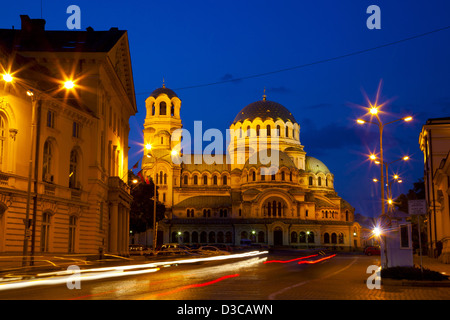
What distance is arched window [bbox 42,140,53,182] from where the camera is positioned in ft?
112

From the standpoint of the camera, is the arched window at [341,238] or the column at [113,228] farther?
the arched window at [341,238]

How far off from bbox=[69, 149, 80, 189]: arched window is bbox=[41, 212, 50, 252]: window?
416 cm

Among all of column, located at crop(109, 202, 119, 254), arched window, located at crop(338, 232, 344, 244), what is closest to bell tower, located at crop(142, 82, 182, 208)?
arched window, located at crop(338, 232, 344, 244)

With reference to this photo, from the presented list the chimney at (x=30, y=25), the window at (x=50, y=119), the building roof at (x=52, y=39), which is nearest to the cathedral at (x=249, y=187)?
the building roof at (x=52, y=39)

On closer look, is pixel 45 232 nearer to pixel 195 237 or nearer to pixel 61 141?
pixel 61 141

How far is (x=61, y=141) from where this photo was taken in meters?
36.0

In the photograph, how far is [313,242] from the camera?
10194 cm

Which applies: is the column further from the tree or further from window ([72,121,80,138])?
the tree

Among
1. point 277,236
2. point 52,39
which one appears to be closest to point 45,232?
point 52,39

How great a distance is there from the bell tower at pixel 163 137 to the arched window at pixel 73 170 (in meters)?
66.5

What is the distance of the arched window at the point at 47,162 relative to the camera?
34000 millimetres

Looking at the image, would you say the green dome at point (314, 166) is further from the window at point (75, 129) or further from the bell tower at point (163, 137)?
the window at point (75, 129)

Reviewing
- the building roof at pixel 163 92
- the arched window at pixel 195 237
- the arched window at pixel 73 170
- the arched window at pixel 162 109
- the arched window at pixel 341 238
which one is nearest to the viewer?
the arched window at pixel 73 170
